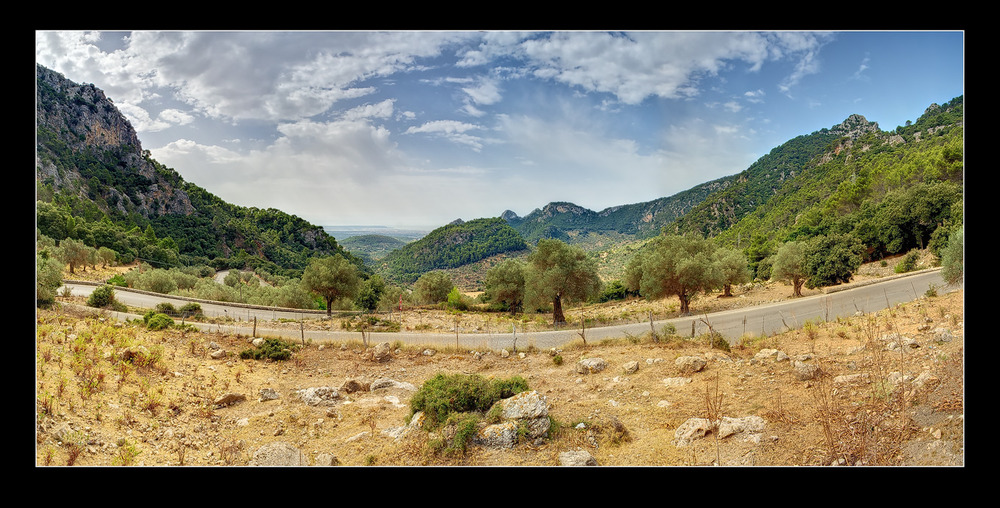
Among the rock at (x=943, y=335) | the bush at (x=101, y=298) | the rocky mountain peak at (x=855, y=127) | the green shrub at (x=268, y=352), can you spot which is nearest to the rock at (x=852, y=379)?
the rock at (x=943, y=335)

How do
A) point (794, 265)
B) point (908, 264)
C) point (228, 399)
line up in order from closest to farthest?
1. point (228, 399)
2. point (908, 264)
3. point (794, 265)

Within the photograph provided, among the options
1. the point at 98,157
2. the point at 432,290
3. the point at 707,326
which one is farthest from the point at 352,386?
the point at 98,157

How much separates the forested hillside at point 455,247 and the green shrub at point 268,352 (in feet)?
329

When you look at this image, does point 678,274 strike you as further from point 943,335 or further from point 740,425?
point 740,425

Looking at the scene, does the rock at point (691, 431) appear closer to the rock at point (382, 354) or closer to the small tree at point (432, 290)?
the rock at point (382, 354)

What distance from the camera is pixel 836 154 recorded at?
9112cm

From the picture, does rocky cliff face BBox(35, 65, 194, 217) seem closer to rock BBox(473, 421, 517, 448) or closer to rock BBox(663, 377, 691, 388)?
rock BBox(473, 421, 517, 448)

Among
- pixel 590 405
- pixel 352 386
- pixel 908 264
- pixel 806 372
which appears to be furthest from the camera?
pixel 908 264

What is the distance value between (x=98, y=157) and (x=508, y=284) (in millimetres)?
91209

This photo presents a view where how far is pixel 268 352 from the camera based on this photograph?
35.4ft

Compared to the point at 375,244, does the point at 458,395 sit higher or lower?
lower

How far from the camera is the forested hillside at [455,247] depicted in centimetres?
11600
